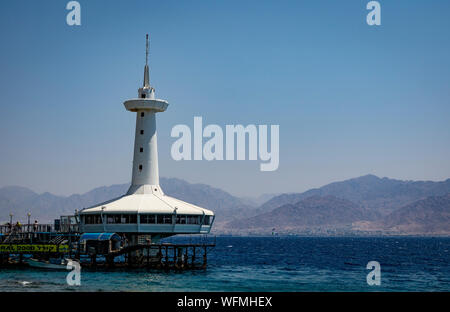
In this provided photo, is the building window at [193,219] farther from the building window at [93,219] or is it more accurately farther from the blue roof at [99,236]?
the building window at [93,219]

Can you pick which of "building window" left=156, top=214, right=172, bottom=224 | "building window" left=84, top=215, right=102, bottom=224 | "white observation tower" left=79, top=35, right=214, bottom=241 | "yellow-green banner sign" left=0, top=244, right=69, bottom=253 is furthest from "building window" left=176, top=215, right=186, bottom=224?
"yellow-green banner sign" left=0, top=244, right=69, bottom=253

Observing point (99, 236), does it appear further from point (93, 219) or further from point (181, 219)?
point (181, 219)

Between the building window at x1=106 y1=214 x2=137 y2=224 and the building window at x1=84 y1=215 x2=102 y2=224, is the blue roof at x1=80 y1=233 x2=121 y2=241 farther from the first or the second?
the building window at x1=84 y1=215 x2=102 y2=224

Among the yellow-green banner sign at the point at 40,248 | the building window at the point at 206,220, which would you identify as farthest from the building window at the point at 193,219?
the yellow-green banner sign at the point at 40,248

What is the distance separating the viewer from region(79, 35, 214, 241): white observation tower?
72.8 m

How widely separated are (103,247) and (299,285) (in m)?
25.2

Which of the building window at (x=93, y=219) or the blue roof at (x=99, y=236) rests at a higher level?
the building window at (x=93, y=219)

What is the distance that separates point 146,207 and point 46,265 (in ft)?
47.5

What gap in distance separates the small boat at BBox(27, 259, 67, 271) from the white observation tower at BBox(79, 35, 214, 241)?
20.1 ft

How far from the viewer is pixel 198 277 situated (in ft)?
218

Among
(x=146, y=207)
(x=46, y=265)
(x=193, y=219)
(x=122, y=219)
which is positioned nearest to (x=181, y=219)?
(x=193, y=219)

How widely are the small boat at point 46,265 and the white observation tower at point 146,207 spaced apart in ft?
20.1

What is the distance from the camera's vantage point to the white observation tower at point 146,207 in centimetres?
7281

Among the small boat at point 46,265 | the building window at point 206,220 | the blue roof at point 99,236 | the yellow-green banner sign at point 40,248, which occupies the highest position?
the building window at point 206,220
